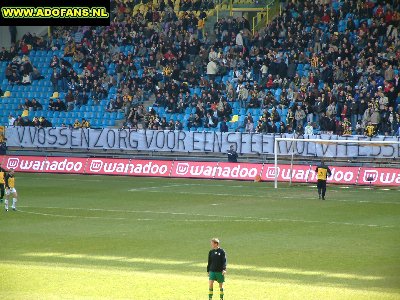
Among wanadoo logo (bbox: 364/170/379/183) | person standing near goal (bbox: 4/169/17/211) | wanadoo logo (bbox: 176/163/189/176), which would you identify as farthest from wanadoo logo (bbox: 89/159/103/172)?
person standing near goal (bbox: 4/169/17/211)

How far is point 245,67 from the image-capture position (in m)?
62.1

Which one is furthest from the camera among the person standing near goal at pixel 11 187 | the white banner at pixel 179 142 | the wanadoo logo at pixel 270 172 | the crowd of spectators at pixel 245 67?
the crowd of spectators at pixel 245 67

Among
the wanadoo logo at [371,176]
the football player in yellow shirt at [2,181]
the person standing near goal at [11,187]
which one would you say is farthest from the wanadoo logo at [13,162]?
the wanadoo logo at [371,176]

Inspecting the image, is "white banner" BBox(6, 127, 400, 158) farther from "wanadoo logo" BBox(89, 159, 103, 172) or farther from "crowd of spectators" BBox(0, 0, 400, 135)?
"wanadoo logo" BBox(89, 159, 103, 172)

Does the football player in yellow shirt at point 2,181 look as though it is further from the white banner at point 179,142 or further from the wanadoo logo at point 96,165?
the white banner at point 179,142

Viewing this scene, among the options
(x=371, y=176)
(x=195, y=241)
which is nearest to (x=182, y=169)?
(x=371, y=176)

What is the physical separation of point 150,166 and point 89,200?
11.4 m

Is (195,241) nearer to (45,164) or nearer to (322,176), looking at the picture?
(322,176)

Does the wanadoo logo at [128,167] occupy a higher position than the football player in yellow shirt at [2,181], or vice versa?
the football player in yellow shirt at [2,181]

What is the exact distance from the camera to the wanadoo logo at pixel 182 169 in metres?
55.8

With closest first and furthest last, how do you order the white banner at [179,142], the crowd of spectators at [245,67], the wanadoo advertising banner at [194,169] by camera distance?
the wanadoo advertising banner at [194,169]
the white banner at [179,142]
the crowd of spectators at [245,67]

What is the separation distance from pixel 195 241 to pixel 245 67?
29633mm

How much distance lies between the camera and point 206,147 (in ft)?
190

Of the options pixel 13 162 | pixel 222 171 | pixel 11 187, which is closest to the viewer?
pixel 11 187
